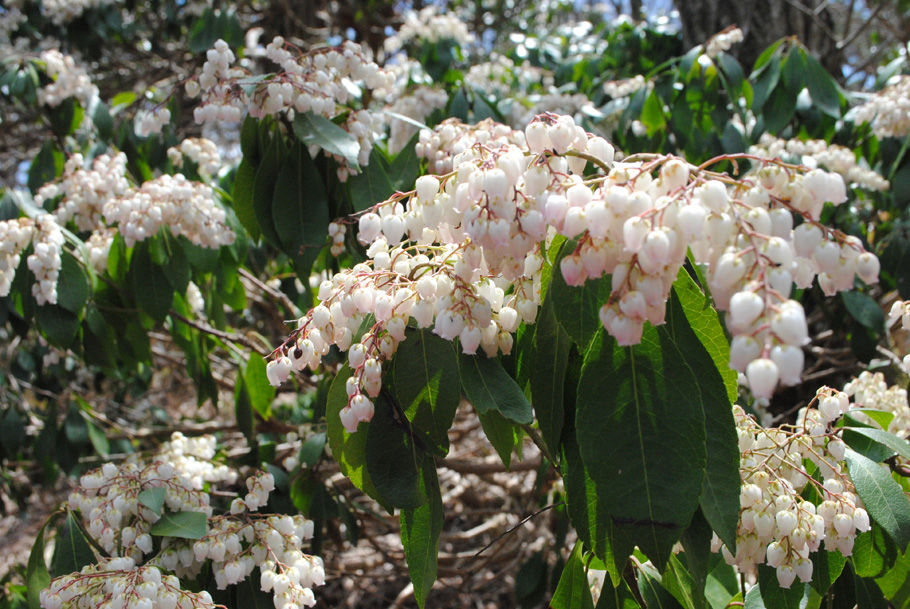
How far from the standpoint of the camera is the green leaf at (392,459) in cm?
122

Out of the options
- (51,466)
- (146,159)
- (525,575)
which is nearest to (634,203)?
(525,575)

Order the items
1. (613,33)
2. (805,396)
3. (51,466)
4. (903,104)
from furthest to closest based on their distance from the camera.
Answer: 1. (613,33)
2. (51,466)
3. (805,396)
4. (903,104)

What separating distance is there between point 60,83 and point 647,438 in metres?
3.44

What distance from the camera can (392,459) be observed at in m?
1.25

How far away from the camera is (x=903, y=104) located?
2820mm

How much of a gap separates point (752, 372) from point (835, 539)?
83 cm

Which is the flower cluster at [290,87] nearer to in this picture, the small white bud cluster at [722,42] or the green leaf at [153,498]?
the green leaf at [153,498]

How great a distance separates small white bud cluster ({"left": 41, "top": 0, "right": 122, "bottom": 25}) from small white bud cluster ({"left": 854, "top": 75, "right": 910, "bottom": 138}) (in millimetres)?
4649

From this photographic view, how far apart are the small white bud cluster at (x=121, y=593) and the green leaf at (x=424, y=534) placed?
0.49 m

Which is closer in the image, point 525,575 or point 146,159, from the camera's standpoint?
point 525,575

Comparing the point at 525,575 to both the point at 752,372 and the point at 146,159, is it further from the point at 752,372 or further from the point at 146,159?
the point at 146,159

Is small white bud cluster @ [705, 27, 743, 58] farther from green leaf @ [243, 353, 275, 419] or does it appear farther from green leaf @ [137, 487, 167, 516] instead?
green leaf @ [137, 487, 167, 516]

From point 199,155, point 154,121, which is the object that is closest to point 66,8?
point 199,155

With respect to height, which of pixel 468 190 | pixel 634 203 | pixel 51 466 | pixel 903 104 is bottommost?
pixel 51 466
